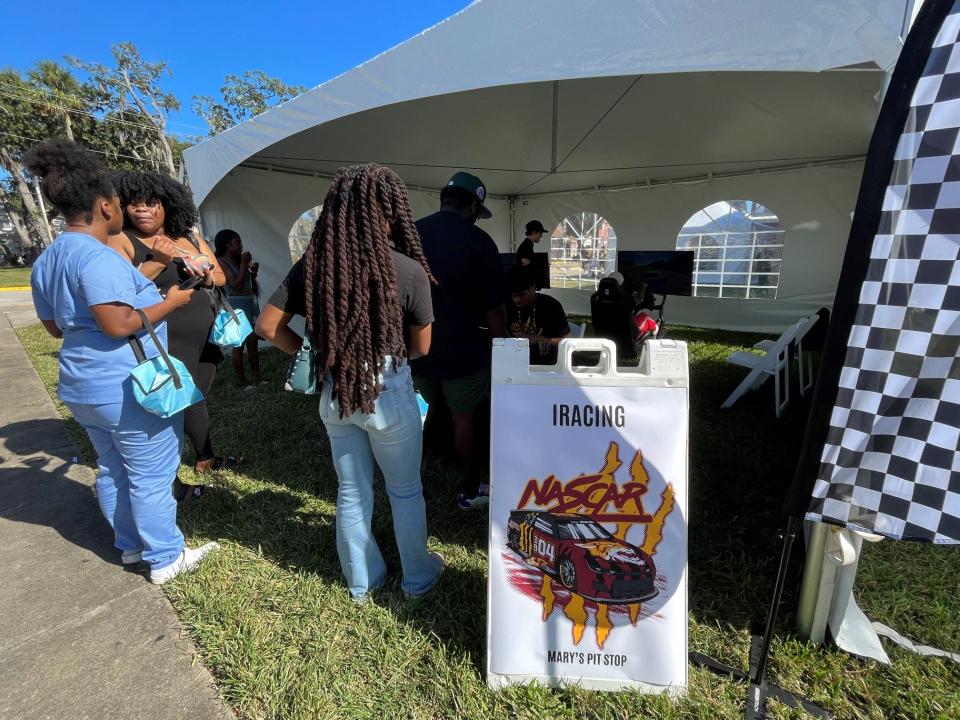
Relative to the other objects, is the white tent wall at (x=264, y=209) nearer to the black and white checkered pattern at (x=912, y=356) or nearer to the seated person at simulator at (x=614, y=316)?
the seated person at simulator at (x=614, y=316)

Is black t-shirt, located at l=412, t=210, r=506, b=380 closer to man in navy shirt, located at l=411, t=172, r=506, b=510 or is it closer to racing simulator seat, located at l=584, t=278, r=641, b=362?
man in navy shirt, located at l=411, t=172, r=506, b=510

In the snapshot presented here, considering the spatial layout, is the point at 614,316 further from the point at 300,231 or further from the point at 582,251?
the point at 582,251

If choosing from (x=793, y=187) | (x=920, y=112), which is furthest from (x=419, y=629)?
(x=793, y=187)

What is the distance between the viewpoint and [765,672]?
144 cm

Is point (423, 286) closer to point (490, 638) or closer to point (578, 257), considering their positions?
point (490, 638)

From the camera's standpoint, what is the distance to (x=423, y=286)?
160 cm

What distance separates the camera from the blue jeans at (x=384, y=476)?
1606mm

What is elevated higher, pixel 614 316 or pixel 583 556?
pixel 614 316

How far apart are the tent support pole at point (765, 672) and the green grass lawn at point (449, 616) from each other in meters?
0.05

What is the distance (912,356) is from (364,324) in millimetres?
1513

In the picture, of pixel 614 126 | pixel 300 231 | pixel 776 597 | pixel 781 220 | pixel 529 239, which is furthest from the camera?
pixel 300 231

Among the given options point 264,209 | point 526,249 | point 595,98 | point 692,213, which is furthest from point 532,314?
point 692,213

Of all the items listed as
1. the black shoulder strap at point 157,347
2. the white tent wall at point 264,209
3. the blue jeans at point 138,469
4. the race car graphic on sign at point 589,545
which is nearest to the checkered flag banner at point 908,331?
the race car graphic on sign at point 589,545

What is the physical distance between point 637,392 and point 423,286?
811 millimetres
